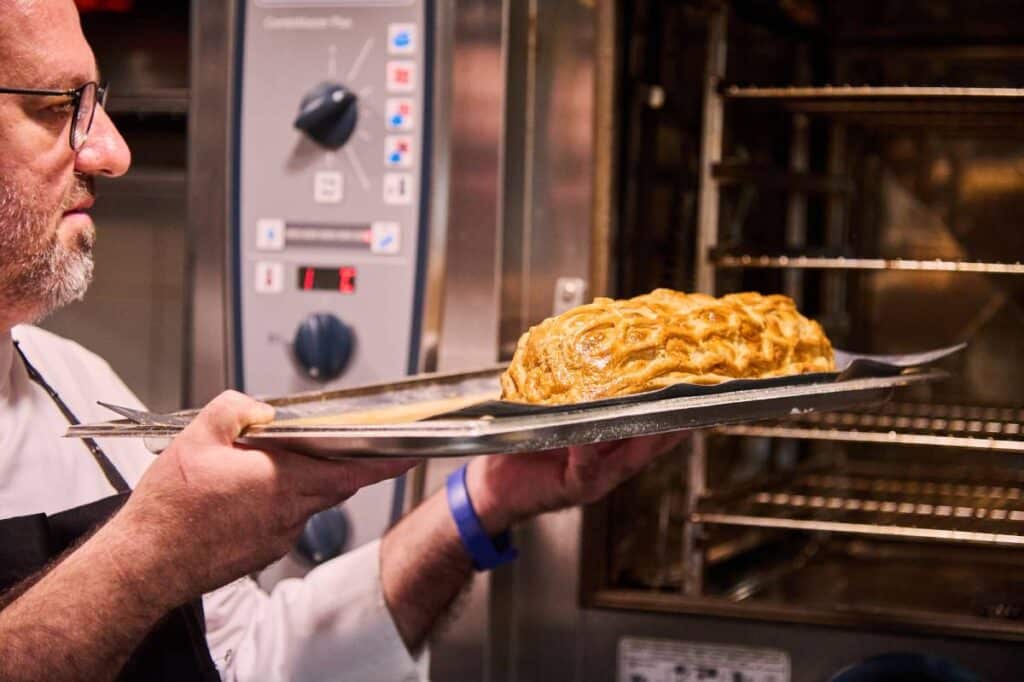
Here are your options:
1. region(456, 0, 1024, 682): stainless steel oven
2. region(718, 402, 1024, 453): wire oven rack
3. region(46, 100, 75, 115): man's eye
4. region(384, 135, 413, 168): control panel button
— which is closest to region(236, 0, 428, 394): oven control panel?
region(384, 135, 413, 168): control panel button

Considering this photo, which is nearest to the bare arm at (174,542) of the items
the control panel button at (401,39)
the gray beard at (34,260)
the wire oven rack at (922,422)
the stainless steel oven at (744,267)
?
the gray beard at (34,260)

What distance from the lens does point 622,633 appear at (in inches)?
70.9

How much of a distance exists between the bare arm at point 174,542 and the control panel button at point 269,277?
0.75 m

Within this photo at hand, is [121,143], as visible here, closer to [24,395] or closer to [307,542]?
[24,395]

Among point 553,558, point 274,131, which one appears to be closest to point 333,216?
point 274,131

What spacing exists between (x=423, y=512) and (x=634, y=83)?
0.66m

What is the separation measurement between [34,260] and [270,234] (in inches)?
21.9

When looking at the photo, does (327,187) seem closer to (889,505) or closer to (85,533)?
(85,533)

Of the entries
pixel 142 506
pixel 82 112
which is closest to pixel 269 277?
pixel 82 112

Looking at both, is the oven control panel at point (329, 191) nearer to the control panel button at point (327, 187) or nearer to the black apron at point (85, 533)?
the control panel button at point (327, 187)

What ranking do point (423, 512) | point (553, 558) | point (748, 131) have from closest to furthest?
point (423, 512)
point (553, 558)
point (748, 131)

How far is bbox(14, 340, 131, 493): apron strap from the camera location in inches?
63.2

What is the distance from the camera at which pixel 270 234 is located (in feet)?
6.42

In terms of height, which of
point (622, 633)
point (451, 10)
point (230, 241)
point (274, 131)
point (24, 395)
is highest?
point (451, 10)
